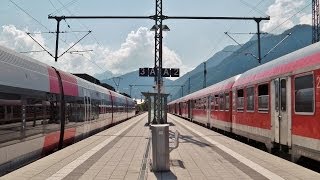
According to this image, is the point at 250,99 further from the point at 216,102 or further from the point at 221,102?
the point at 216,102

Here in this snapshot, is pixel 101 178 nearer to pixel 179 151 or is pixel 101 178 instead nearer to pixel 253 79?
pixel 179 151

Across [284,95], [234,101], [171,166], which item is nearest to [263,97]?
[284,95]

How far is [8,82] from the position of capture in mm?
10812

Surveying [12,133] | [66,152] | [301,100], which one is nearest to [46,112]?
[66,152]

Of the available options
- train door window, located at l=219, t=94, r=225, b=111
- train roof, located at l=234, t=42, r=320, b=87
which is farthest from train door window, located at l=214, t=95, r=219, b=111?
train roof, located at l=234, t=42, r=320, b=87

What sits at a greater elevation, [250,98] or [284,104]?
[250,98]

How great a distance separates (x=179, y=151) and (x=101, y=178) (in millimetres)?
6214

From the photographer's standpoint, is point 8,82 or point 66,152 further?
point 66,152

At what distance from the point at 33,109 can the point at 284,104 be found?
676cm

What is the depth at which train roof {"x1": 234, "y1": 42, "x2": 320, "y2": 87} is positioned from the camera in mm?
11414

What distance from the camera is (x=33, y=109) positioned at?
1327cm

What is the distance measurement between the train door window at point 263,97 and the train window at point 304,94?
3235 millimetres

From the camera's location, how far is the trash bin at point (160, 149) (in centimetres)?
1119

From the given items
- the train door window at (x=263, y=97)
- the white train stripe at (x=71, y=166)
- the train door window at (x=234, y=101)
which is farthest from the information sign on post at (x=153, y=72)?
the white train stripe at (x=71, y=166)
